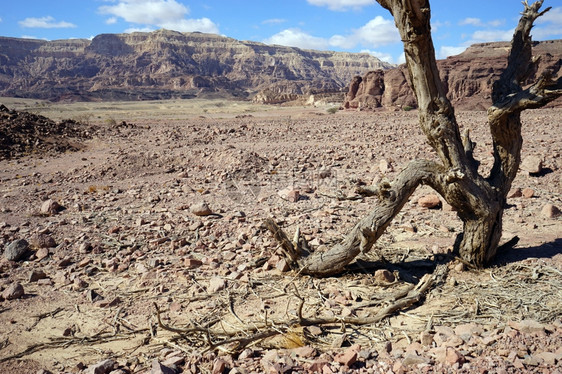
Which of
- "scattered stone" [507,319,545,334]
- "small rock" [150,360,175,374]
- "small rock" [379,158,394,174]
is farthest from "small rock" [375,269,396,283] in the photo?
"small rock" [379,158,394,174]

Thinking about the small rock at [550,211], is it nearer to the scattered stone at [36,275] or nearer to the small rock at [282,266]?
the small rock at [282,266]

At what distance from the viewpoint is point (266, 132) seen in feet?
58.1

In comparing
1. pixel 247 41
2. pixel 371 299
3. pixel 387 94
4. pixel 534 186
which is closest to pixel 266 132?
pixel 534 186

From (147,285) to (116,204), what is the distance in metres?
3.36

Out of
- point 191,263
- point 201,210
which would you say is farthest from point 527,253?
point 201,210

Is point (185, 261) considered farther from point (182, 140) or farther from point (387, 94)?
point (387, 94)

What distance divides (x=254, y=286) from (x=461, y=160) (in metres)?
2.35

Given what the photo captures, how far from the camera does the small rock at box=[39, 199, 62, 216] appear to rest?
273 inches

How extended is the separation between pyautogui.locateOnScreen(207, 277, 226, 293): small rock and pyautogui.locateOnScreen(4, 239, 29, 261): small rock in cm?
261

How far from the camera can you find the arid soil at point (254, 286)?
2.96 m

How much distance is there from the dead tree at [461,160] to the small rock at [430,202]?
6.71ft

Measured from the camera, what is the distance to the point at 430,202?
247 inches

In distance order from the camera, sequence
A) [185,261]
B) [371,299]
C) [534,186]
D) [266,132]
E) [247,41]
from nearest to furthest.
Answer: [371,299], [185,261], [534,186], [266,132], [247,41]

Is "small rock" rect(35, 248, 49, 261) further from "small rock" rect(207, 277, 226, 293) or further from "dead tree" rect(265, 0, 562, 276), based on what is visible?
"dead tree" rect(265, 0, 562, 276)
